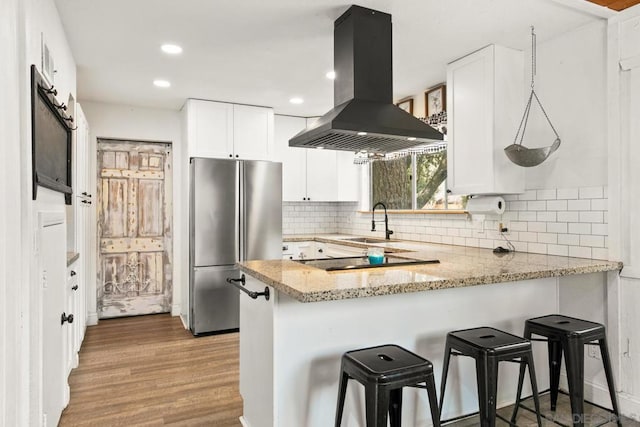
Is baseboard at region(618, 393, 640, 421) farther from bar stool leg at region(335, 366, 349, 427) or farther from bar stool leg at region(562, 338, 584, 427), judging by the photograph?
bar stool leg at region(335, 366, 349, 427)

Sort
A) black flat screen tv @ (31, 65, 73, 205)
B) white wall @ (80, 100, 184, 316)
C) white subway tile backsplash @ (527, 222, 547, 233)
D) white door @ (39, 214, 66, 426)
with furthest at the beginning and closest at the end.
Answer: white wall @ (80, 100, 184, 316)
white subway tile backsplash @ (527, 222, 547, 233)
white door @ (39, 214, 66, 426)
black flat screen tv @ (31, 65, 73, 205)

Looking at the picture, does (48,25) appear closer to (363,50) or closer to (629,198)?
(363,50)

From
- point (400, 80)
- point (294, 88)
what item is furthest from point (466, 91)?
point (294, 88)

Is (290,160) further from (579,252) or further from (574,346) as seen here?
(574,346)

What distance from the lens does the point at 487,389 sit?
1939 mm

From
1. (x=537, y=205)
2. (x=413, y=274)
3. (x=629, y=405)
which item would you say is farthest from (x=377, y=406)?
(x=537, y=205)

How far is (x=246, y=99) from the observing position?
4527mm

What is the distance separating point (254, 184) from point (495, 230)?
2.52 meters

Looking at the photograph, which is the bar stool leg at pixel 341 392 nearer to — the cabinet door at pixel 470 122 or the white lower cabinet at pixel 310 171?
the cabinet door at pixel 470 122

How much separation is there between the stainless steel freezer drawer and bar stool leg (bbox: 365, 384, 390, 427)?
299cm

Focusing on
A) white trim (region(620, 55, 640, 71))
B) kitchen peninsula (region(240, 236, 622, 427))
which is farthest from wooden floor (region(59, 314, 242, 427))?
white trim (region(620, 55, 640, 71))

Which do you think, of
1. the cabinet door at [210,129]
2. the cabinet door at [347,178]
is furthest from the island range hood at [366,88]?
the cabinet door at [347,178]

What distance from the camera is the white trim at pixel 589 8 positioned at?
7.98 feet

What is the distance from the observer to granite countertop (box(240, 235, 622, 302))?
69.8 inches
